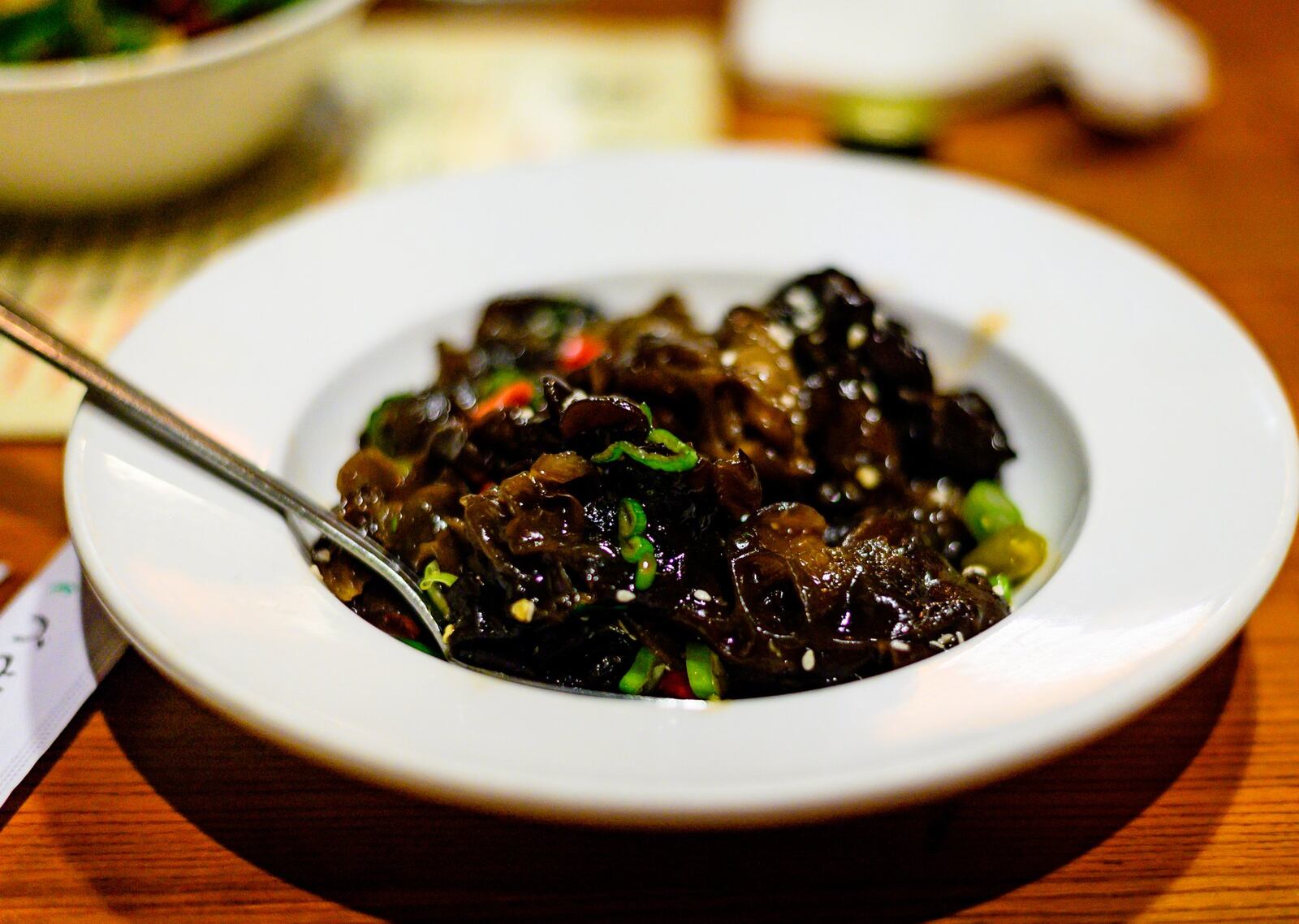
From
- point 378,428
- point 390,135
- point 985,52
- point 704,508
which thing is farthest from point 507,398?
point 985,52

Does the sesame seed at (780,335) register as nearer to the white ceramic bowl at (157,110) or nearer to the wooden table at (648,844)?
the wooden table at (648,844)

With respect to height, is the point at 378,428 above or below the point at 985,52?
below

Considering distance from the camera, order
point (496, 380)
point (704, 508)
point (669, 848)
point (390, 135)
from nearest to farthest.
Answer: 1. point (669, 848)
2. point (704, 508)
3. point (496, 380)
4. point (390, 135)

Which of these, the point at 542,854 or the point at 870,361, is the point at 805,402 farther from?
the point at 542,854

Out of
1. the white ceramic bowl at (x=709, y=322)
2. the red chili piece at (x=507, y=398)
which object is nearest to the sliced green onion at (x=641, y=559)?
the white ceramic bowl at (x=709, y=322)

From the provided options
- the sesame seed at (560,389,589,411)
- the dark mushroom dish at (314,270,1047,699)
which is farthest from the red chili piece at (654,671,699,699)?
the sesame seed at (560,389,589,411)

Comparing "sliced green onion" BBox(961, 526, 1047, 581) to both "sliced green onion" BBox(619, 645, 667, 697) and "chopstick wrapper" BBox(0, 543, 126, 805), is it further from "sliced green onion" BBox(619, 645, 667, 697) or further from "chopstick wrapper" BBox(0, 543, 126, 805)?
"chopstick wrapper" BBox(0, 543, 126, 805)

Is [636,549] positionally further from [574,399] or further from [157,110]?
[157,110]
